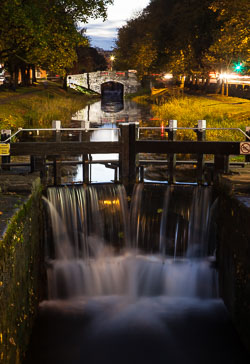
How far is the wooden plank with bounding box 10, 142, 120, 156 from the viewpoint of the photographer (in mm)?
12180

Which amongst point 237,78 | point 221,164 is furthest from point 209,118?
point 237,78

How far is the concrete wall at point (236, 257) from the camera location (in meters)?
9.12

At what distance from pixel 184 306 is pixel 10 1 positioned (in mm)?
20141

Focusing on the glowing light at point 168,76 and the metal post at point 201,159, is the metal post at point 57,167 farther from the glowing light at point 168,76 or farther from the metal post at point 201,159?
the glowing light at point 168,76

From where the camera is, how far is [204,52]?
48.6 metres

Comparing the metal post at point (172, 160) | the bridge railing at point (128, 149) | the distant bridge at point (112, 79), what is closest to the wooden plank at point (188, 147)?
the bridge railing at point (128, 149)

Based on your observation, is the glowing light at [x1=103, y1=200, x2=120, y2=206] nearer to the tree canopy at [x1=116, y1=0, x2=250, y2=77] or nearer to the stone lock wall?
the stone lock wall

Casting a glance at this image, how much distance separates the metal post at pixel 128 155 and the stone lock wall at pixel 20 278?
9.22ft

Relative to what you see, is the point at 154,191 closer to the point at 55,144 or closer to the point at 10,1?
the point at 55,144

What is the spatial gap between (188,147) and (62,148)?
10.5 feet

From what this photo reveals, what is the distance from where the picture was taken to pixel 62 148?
12547mm

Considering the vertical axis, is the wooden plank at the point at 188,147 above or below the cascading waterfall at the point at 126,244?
above

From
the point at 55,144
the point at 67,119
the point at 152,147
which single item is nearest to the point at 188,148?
the point at 152,147

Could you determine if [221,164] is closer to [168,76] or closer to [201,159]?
[201,159]
